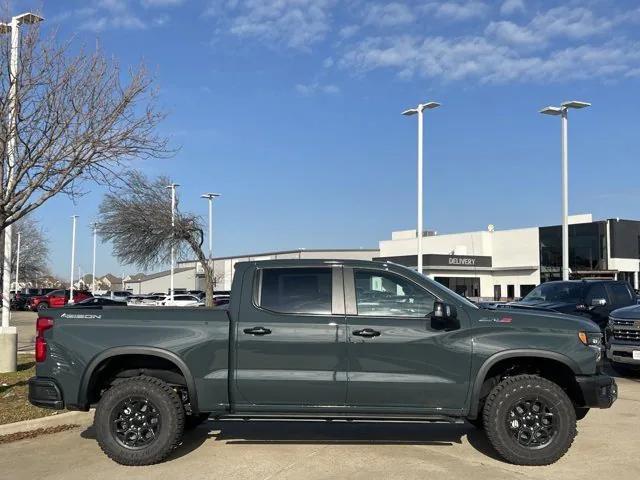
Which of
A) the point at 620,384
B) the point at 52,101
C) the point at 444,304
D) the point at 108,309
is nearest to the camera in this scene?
the point at 444,304

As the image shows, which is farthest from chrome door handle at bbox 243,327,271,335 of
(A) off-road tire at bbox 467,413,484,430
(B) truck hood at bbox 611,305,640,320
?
(B) truck hood at bbox 611,305,640,320

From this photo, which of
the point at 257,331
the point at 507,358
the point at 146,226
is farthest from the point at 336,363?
the point at 146,226

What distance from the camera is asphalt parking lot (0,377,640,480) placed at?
581 centimetres

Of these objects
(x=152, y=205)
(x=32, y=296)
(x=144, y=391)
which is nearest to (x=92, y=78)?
(x=144, y=391)

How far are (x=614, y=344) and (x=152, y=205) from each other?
2945 cm

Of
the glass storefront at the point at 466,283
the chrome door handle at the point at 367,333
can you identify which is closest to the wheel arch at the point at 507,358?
the chrome door handle at the point at 367,333

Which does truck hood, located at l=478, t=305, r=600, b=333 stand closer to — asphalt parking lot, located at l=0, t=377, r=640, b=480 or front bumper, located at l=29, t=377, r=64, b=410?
asphalt parking lot, located at l=0, t=377, r=640, b=480

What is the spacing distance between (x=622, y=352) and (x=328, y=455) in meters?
7.39

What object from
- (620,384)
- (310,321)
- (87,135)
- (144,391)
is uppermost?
(87,135)

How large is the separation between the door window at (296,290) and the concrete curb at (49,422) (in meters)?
3.52

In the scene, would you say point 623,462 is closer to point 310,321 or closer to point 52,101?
point 310,321

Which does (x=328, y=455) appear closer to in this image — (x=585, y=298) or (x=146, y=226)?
(x=585, y=298)

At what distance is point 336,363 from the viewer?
594 cm

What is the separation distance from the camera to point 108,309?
6.25 m
